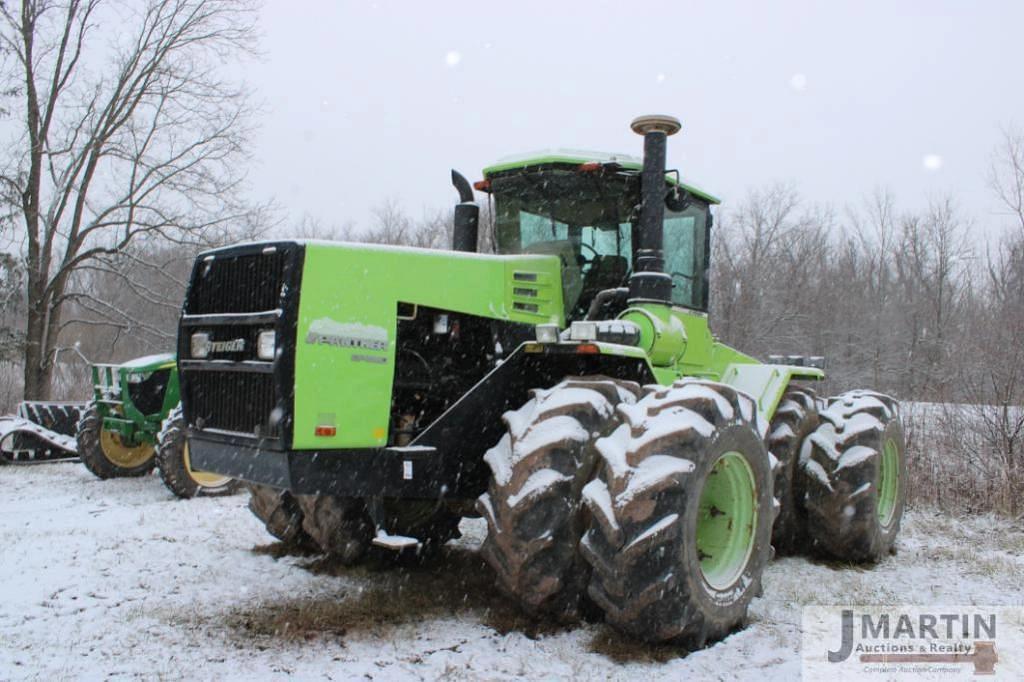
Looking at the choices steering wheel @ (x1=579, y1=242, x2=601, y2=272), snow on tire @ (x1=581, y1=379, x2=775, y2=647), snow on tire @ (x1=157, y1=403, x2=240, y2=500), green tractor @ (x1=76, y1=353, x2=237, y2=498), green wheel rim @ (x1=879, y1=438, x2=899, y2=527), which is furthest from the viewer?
green tractor @ (x1=76, y1=353, x2=237, y2=498)

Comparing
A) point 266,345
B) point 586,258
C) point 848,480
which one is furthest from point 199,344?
point 848,480

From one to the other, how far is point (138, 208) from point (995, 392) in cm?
1869

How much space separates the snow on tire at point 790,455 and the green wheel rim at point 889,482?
2.92 ft

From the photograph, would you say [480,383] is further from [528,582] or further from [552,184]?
[552,184]

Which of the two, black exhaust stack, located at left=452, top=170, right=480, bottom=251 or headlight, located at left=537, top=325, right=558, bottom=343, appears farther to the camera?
black exhaust stack, located at left=452, top=170, right=480, bottom=251

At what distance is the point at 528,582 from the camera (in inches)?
171

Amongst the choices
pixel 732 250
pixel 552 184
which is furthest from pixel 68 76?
pixel 732 250

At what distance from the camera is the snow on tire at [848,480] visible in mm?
6457

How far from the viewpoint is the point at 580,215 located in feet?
19.8

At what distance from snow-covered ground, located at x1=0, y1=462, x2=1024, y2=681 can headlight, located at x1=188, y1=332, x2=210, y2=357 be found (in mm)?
1560

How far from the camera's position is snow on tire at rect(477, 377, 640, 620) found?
4.29 metres

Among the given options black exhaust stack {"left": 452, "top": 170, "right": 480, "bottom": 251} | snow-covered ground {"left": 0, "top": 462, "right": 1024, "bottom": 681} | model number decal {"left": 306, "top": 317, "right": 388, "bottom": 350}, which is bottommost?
snow-covered ground {"left": 0, "top": 462, "right": 1024, "bottom": 681}

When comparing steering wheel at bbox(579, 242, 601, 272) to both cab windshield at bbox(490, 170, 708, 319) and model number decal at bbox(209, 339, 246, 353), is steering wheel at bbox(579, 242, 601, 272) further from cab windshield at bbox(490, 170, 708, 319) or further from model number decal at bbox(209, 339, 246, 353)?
model number decal at bbox(209, 339, 246, 353)

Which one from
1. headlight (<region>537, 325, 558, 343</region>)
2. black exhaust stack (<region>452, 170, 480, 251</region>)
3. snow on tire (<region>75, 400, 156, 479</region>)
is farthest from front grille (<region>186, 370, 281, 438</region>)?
snow on tire (<region>75, 400, 156, 479</region>)
